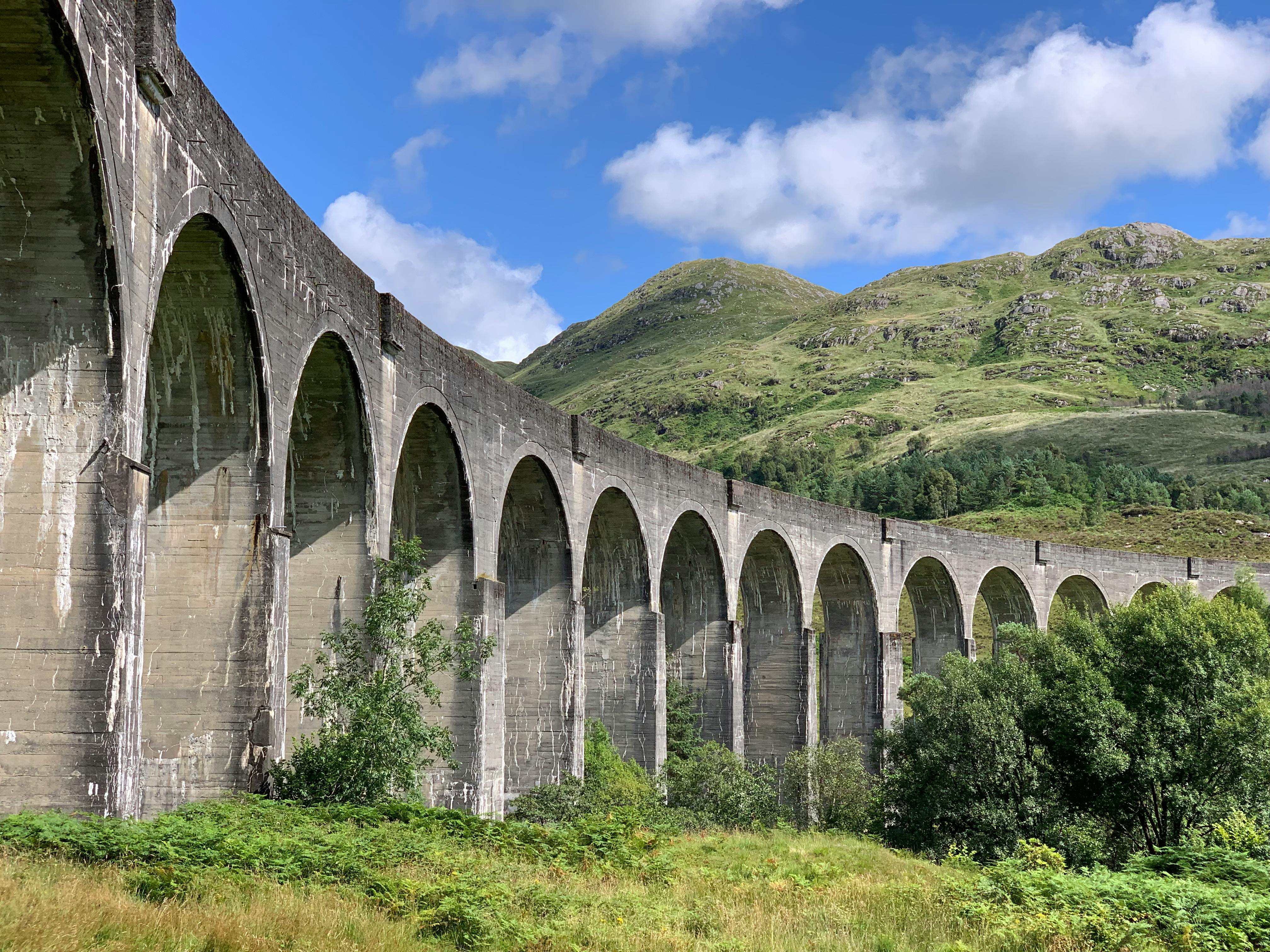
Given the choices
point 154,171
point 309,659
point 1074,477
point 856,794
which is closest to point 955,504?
point 1074,477

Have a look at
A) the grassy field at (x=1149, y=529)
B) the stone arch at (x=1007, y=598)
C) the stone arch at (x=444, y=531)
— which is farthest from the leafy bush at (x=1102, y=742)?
the grassy field at (x=1149, y=529)

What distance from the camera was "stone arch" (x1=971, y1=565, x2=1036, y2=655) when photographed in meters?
42.6

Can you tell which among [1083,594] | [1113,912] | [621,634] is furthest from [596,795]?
[1083,594]

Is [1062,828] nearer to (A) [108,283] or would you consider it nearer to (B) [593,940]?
(B) [593,940]

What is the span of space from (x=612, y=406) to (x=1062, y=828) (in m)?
135

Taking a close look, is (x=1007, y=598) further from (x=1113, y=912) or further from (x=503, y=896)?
(x=503, y=896)

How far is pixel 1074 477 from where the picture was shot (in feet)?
267

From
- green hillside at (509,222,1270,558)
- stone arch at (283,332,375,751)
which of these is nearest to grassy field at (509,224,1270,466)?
green hillside at (509,222,1270,558)

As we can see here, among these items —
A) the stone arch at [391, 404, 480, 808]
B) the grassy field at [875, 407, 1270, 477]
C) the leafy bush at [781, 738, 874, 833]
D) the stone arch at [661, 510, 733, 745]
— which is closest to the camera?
the stone arch at [391, 404, 480, 808]

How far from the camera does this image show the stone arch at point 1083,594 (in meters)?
45.4

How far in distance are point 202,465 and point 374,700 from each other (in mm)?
3351

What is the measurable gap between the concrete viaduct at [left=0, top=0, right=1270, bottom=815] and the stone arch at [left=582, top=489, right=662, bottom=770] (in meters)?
2.56

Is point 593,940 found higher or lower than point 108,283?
lower

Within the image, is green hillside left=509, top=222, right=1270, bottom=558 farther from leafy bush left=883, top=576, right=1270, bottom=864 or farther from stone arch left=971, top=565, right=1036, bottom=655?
leafy bush left=883, top=576, right=1270, bottom=864
